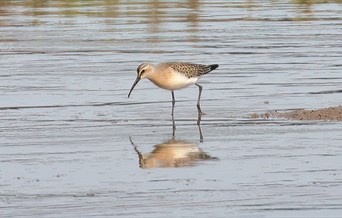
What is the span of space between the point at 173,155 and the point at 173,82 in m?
3.98

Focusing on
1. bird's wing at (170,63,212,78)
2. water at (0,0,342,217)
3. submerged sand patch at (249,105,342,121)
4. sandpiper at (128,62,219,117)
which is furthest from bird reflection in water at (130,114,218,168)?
bird's wing at (170,63,212,78)

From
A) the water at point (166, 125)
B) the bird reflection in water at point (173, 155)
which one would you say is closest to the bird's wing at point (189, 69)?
the water at point (166, 125)

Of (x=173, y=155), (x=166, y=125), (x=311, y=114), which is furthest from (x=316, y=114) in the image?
(x=173, y=155)

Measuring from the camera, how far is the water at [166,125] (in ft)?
36.8

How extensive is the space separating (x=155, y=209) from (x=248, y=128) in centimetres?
520

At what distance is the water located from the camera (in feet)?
36.8

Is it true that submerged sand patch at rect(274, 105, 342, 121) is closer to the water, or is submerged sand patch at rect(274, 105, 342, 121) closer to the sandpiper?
the water

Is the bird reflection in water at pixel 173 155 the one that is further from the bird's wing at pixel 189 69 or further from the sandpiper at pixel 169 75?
the bird's wing at pixel 189 69

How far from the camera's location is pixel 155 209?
422 inches

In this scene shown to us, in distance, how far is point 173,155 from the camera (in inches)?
541

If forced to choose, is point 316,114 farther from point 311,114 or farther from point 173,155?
point 173,155

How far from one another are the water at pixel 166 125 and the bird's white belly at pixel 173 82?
0.36m

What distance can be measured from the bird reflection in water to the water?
0.11 ft

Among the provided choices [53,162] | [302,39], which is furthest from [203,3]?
[53,162]
